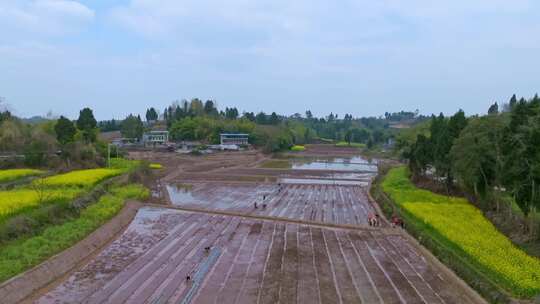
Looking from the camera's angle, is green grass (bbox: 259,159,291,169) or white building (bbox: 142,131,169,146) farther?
white building (bbox: 142,131,169,146)

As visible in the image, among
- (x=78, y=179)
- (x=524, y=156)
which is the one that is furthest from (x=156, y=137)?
(x=524, y=156)

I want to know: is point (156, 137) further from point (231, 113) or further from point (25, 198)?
point (25, 198)

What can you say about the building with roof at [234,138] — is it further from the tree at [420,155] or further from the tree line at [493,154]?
the tree line at [493,154]

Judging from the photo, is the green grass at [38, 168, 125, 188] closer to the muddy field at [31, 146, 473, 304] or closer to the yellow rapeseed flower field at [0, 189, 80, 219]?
the yellow rapeseed flower field at [0, 189, 80, 219]

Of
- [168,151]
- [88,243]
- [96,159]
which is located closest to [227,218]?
[88,243]

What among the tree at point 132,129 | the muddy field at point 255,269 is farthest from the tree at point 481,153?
the tree at point 132,129

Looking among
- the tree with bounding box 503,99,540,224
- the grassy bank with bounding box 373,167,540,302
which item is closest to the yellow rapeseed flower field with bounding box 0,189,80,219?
the grassy bank with bounding box 373,167,540,302
